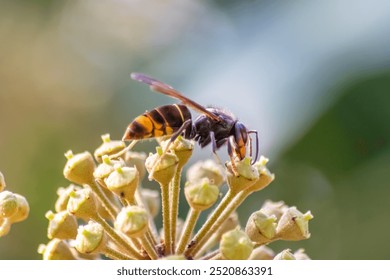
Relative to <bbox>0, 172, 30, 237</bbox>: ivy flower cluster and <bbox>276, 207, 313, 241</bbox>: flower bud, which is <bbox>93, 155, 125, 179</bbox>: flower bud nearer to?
<bbox>0, 172, 30, 237</bbox>: ivy flower cluster

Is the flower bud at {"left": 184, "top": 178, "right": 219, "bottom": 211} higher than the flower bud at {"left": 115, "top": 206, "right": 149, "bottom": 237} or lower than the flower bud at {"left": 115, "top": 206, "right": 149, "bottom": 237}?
higher

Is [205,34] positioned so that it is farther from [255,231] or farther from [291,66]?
[255,231]

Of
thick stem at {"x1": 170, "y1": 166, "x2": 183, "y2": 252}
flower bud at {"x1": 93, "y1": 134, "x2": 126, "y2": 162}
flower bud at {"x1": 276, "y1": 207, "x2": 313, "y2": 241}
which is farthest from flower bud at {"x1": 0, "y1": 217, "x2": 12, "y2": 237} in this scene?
flower bud at {"x1": 276, "y1": 207, "x2": 313, "y2": 241}

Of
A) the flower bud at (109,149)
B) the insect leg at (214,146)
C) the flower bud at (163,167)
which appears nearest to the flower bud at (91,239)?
the flower bud at (163,167)

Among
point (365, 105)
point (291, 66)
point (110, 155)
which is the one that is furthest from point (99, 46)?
point (110, 155)

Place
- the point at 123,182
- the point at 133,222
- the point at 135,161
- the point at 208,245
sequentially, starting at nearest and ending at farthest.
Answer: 1. the point at 133,222
2. the point at 123,182
3. the point at 208,245
4. the point at 135,161

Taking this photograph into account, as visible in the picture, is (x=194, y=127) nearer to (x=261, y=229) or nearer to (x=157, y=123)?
(x=157, y=123)

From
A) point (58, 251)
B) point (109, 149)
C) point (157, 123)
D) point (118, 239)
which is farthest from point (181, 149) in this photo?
point (58, 251)
